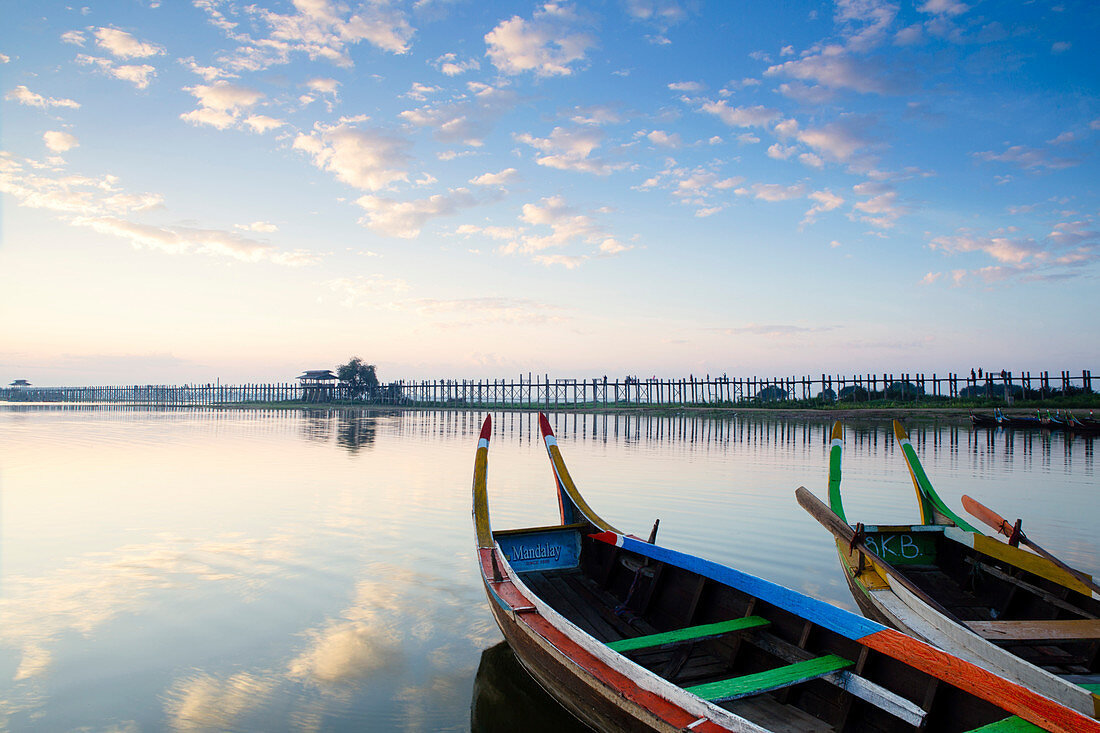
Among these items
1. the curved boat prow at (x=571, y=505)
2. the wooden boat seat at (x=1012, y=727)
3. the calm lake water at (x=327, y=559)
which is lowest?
the calm lake water at (x=327, y=559)

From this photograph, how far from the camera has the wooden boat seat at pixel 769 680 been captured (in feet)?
10.1

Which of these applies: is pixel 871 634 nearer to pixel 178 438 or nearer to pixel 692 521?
pixel 692 521

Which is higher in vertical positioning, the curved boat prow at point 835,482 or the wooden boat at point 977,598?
the curved boat prow at point 835,482

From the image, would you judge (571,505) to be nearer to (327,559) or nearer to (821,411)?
(327,559)

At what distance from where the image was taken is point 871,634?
10.3 feet

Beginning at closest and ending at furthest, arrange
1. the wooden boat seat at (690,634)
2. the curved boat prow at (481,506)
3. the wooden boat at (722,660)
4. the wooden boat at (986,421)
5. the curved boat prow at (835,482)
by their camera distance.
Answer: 1. the wooden boat at (722,660)
2. the wooden boat seat at (690,634)
3. the curved boat prow at (481,506)
4. the curved boat prow at (835,482)
5. the wooden boat at (986,421)

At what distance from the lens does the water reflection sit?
431cm

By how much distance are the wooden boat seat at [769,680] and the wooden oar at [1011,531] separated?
2531mm

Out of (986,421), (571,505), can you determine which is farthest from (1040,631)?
(986,421)

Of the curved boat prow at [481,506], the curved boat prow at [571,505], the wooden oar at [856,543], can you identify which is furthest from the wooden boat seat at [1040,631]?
the curved boat prow at [481,506]

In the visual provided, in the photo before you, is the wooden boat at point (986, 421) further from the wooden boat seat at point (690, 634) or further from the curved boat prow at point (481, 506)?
the wooden boat seat at point (690, 634)

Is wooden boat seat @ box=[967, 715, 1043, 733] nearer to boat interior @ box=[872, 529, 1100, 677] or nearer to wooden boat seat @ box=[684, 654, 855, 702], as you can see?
wooden boat seat @ box=[684, 654, 855, 702]

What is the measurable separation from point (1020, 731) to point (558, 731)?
271cm

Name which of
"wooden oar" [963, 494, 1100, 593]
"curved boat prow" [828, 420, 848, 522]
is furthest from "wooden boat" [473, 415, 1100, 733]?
"curved boat prow" [828, 420, 848, 522]
